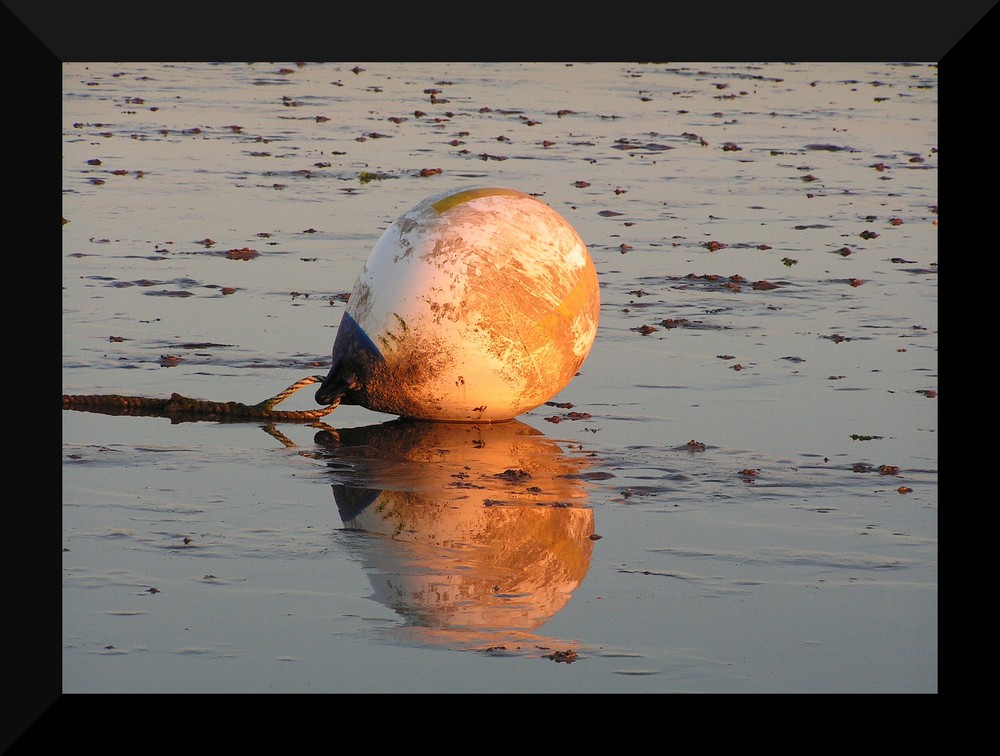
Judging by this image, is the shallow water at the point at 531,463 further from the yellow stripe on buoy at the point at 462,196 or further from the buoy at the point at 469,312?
the yellow stripe on buoy at the point at 462,196

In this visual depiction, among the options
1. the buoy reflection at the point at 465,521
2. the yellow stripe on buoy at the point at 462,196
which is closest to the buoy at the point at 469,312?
the yellow stripe on buoy at the point at 462,196

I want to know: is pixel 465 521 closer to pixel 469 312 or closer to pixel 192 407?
pixel 469 312

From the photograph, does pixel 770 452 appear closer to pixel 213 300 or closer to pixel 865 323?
pixel 865 323

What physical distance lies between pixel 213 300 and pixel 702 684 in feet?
23.5

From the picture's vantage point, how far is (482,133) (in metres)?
21.8

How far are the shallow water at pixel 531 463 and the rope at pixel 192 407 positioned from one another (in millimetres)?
86

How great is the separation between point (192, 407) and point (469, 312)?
1730 millimetres

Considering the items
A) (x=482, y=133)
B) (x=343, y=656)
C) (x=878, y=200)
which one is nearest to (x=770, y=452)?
(x=343, y=656)

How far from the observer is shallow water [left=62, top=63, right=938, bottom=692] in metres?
6.07

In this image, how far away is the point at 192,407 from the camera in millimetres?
9234

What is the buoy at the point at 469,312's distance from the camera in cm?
866

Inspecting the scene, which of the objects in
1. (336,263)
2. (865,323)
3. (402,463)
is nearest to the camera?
(402,463)

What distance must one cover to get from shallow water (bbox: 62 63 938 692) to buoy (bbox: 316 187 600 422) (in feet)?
0.84

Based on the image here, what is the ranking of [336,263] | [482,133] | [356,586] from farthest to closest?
[482,133], [336,263], [356,586]
